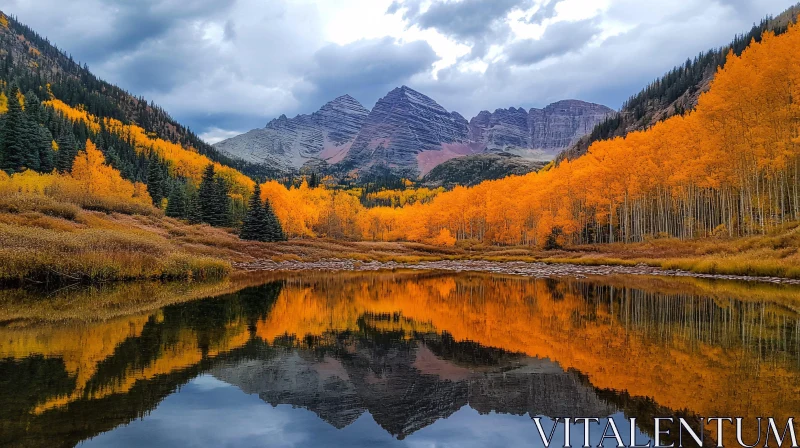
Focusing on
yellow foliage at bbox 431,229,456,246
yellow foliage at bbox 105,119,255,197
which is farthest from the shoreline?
yellow foliage at bbox 105,119,255,197

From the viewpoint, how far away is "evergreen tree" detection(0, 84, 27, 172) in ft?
215

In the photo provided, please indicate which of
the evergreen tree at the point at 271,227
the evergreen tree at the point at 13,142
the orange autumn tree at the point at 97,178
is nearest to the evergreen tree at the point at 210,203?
the orange autumn tree at the point at 97,178

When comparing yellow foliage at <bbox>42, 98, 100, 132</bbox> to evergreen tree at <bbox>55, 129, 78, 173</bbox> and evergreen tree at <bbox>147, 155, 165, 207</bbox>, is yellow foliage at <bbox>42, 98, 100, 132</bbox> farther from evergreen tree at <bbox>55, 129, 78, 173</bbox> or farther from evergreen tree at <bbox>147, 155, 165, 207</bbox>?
evergreen tree at <bbox>55, 129, 78, 173</bbox>

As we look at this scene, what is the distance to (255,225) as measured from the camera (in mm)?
61938

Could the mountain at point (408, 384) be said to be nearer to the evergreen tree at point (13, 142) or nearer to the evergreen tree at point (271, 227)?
the evergreen tree at point (271, 227)

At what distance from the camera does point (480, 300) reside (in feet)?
64.3

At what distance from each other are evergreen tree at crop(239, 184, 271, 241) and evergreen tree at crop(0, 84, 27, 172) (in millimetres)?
37092

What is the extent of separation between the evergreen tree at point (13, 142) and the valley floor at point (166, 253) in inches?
1263

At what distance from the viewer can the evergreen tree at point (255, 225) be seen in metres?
61.3

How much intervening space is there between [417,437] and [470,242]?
75.7m

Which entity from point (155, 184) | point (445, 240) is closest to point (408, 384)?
point (445, 240)

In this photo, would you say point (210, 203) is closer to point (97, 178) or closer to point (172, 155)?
point (97, 178)

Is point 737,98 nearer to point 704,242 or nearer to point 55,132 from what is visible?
point 704,242

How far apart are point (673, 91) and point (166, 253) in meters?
158
